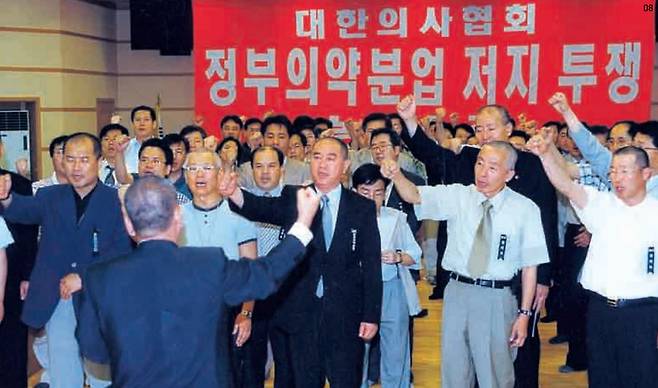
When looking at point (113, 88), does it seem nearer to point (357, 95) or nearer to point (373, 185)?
point (357, 95)

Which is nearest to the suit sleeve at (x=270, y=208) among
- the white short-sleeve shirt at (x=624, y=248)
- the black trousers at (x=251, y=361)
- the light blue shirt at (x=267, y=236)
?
the light blue shirt at (x=267, y=236)

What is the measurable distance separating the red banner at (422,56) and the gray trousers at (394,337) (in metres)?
5.13

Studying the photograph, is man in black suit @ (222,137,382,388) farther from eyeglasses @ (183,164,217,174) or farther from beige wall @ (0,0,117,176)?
beige wall @ (0,0,117,176)

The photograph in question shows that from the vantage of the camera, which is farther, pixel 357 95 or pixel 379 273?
pixel 357 95

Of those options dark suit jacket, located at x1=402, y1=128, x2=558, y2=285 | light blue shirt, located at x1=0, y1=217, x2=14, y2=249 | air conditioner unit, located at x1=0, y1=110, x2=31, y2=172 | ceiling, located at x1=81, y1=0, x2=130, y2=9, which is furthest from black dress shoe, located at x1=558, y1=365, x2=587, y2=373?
ceiling, located at x1=81, y1=0, x2=130, y2=9

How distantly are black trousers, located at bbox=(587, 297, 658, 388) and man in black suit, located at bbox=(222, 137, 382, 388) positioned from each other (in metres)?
1.06

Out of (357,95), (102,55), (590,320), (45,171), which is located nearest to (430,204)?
(590,320)

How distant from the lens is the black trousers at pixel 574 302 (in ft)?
18.0

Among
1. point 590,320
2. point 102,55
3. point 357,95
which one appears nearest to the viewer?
point 590,320

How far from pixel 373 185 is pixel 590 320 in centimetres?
136

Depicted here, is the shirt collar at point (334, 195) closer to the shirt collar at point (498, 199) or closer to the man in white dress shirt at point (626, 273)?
the shirt collar at point (498, 199)

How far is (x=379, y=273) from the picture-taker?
13.3ft

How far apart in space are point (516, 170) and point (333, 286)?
139 cm

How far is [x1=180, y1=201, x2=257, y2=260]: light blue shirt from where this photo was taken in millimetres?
3912
